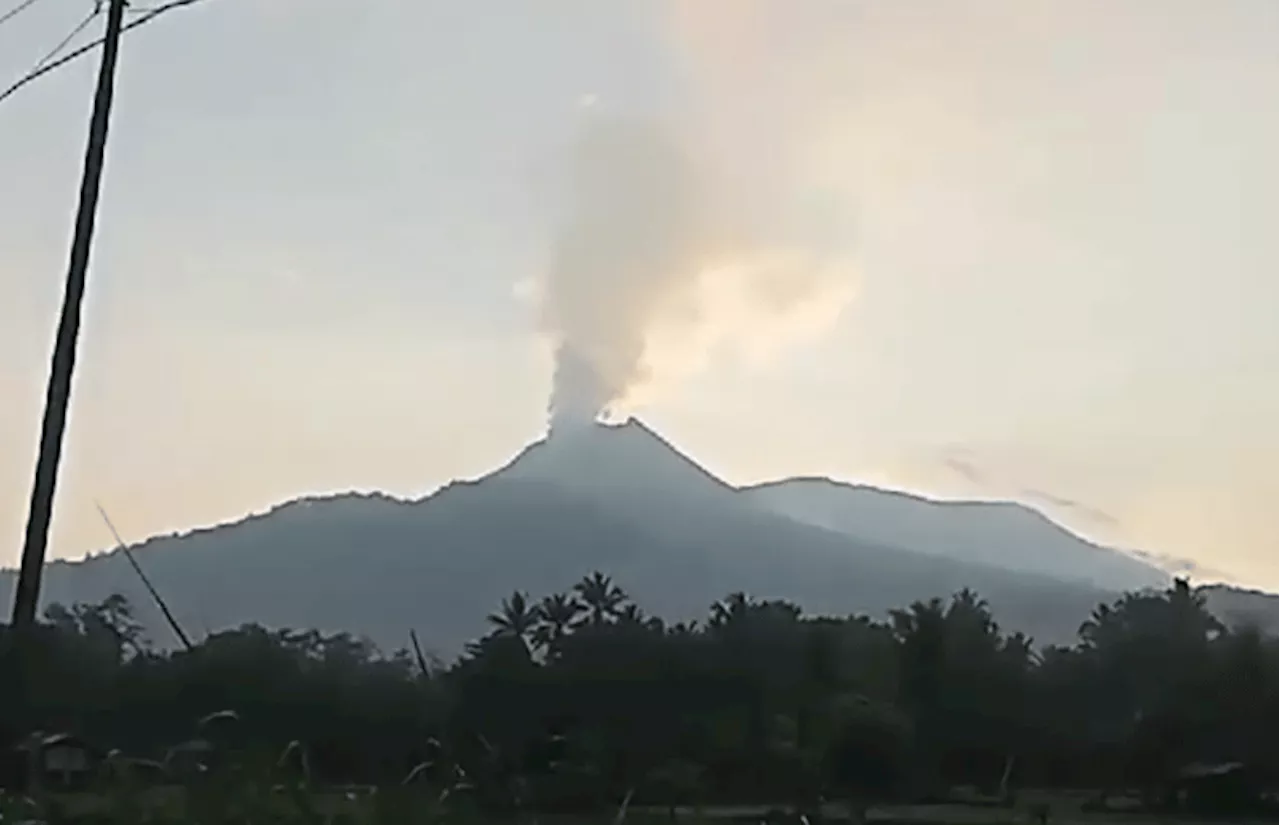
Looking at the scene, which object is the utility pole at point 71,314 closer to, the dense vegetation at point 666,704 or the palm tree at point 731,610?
the dense vegetation at point 666,704

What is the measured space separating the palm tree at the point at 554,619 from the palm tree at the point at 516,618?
4 centimetres

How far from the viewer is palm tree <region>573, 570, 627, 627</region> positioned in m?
8.15

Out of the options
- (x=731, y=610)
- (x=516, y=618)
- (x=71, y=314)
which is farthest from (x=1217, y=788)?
(x=71, y=314)

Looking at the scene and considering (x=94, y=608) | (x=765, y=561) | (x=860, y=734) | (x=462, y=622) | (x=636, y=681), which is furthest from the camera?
(x=765, y=561)

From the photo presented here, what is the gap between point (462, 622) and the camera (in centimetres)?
4900

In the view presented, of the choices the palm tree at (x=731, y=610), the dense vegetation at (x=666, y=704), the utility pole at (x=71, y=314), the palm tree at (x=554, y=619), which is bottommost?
the dense vegetation at (x=666, y=704)

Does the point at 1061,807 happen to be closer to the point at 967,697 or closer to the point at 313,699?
the point at 967,697

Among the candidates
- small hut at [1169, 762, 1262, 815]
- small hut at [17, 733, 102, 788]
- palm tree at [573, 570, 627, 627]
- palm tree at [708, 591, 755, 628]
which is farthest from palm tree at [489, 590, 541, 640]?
Answer: small hut at [1169, 762, 1262, 815]

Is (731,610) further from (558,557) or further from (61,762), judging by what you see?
(558,557)

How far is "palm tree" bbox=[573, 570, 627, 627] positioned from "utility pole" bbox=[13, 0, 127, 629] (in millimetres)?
2906

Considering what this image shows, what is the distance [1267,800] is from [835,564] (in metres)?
78.4

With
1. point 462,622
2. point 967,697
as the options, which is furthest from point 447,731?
point 462,622

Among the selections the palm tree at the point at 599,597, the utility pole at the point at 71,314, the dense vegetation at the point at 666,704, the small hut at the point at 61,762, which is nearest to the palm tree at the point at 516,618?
the dense vegetation at the point at 666,704

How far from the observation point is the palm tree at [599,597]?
26.7 ft
